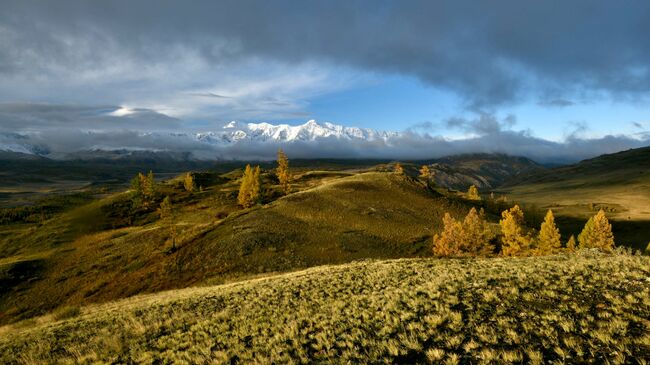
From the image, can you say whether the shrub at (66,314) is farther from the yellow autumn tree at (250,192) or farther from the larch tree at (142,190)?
the larch tree at (142,190)

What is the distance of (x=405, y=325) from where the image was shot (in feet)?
45.4

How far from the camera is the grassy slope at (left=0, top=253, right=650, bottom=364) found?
11.1 meters

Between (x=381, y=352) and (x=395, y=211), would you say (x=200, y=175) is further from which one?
(x=381, y=352)

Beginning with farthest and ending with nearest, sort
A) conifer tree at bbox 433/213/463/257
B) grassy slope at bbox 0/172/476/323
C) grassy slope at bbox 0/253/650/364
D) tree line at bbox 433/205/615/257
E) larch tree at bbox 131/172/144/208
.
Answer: larch tree at bbox 131/172/144/208 → tree line at bbox 433/205/615/257 → conifer tree at bbox 433/213/463/257 → grassy slope at bbox 0/172/476/323 → grassy slope at bbox 0/253/650/364

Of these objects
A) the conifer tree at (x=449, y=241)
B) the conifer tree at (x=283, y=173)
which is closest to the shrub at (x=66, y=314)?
the conifer tree at (x=449, y=241)

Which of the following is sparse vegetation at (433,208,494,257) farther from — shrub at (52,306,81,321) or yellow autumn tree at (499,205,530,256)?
shrub at (52,306,81,321)

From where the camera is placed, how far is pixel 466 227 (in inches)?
2781

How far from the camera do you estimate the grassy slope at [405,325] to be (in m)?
11.1

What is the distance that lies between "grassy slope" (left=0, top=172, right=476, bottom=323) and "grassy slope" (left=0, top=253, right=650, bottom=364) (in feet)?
95.7

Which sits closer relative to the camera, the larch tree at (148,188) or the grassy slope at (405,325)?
the grassy slope at (405,325)

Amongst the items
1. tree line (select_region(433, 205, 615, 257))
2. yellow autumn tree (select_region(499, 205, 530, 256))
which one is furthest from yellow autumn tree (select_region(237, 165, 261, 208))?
yellow autumn tree (select_region(499, 205, 530, 256))

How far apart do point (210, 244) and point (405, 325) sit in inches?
2405

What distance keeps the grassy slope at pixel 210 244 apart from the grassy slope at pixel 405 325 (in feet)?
95.7

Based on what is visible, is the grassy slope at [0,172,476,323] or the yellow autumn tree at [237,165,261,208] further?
the yellow autumn tree at [237,165,261,208]
